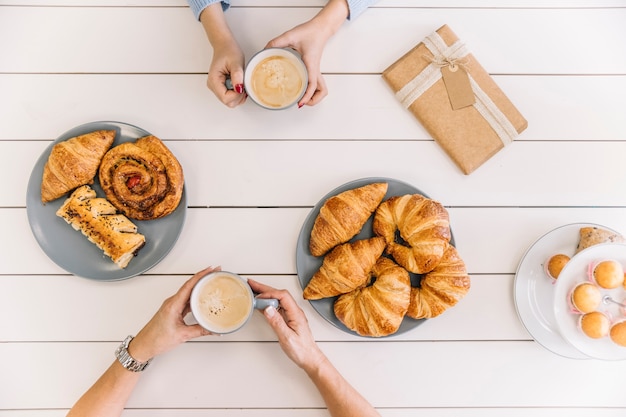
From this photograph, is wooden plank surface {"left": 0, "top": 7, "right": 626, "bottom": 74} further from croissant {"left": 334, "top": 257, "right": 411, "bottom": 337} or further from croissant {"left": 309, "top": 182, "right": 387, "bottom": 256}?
croissant {"left": 334, "top": 257, "right": 411, "bottom": 337}

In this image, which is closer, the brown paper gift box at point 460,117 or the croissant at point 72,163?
the croissant at point 72,163

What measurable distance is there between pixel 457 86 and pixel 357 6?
0.34 meters

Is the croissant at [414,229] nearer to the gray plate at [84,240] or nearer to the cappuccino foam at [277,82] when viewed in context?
the cappuccino foam at [277,82]

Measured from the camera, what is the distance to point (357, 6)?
126cm

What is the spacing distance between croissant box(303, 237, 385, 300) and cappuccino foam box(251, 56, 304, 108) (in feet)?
1.27

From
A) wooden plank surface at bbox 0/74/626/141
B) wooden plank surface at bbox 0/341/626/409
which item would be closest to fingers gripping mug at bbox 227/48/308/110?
wooden plank surface at bbox 0/74/626/141

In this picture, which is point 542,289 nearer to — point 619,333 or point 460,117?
point 619,333

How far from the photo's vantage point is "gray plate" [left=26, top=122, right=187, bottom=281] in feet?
3.91

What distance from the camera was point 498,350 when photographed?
1249 mm

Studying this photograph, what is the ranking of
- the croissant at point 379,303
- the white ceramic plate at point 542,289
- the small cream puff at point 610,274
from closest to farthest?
the small cream puff at point 610,274, the croissant at point 379,303, the white ceramic plate at point 542,289

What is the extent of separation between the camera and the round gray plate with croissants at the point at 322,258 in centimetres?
119

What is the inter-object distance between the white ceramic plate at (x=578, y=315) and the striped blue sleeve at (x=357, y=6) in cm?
81

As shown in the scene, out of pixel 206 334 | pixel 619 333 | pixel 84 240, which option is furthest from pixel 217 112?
pixel 619 333


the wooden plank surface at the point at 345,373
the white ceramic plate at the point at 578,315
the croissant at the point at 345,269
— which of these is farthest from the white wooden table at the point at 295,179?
the white ceramic plate at the point at 578,315
